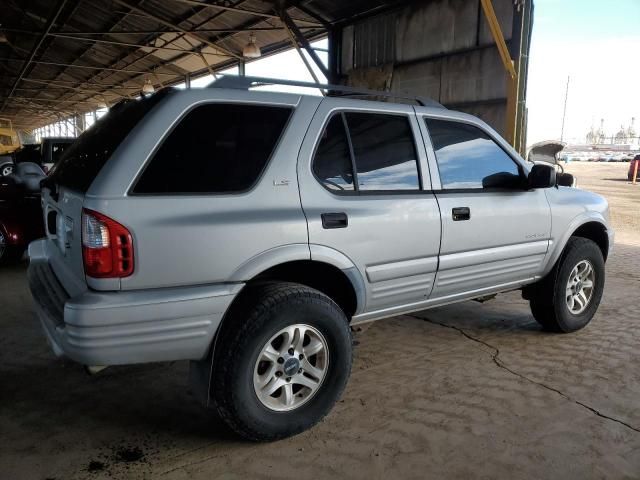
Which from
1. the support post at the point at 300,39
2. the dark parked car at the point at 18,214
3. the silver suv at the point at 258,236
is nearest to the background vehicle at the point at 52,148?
the dark parked car at the point at 18,214

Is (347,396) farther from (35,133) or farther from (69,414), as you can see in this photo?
(35,133)

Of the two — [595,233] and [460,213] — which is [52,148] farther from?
[595,233]

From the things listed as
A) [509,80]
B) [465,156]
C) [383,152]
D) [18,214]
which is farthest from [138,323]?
[509,80]

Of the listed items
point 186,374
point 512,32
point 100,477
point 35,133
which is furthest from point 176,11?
point 35,133

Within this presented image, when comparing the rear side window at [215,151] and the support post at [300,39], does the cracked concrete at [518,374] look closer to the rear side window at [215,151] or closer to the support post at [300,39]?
the rear side window at [215,151]

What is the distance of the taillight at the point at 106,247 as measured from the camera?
2043mm

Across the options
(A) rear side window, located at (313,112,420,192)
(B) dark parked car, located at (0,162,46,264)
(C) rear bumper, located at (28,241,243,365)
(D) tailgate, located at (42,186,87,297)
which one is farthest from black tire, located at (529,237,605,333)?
(B) dark parked car, located at (0,162,46,264)

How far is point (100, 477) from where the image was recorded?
221 cm

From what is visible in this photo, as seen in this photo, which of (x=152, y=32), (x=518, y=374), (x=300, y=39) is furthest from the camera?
(x=152, y=32)

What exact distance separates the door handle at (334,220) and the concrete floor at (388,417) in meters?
1.10

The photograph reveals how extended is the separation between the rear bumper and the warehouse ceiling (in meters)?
9.62

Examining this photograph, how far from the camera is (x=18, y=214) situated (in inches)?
241

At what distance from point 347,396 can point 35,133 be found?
257ft

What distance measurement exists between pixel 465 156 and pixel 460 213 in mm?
450
